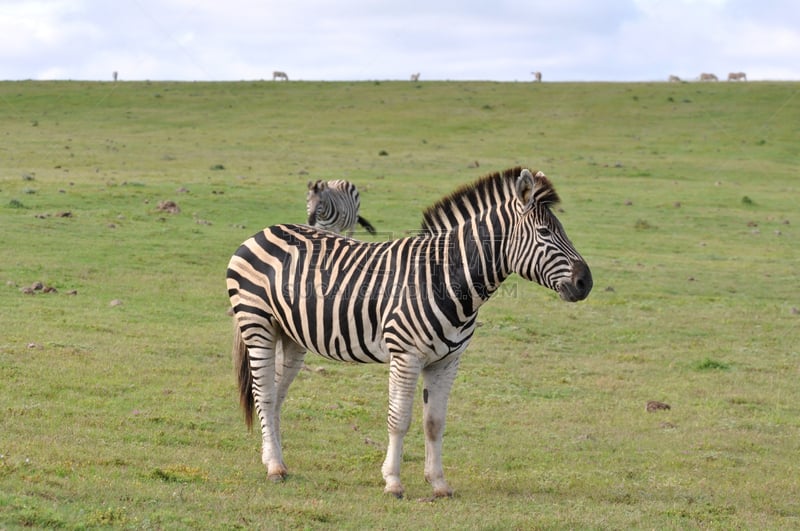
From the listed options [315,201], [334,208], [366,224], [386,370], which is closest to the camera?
[386,370]

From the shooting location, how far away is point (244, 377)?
8695 mm

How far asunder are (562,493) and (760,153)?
1505 inches

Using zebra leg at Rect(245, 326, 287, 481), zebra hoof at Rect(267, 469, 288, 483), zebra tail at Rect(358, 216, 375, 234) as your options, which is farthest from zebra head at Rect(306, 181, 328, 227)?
zebra hoof at Rect(267, 469, 288, 483)

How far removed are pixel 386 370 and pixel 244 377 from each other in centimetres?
412

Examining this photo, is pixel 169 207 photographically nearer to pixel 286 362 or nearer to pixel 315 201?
pixel 315 201

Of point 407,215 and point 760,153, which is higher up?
point 760,153

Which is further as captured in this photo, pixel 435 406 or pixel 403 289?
pixel 435 406

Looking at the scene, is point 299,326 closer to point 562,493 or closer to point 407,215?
point 562,493

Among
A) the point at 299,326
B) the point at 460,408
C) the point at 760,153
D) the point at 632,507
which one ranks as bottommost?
the point at 632,507

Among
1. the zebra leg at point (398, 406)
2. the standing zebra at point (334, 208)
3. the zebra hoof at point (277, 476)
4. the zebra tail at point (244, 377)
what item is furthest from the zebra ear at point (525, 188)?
the standing zebra at point (334, 208)

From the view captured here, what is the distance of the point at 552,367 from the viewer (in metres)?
13.2

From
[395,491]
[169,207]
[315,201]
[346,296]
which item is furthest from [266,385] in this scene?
[169,207]

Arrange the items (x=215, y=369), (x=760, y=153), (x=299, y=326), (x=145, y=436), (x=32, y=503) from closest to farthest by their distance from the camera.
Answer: (x=32, y=503) < (x=299, y=326) < (x=145, y=436) < (x=215, y=369) < (x=760, y=153)

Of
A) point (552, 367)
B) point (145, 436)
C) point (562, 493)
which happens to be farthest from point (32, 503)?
point (552, 367)
